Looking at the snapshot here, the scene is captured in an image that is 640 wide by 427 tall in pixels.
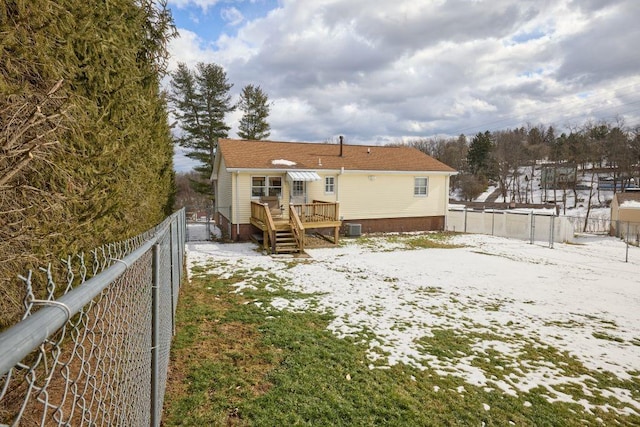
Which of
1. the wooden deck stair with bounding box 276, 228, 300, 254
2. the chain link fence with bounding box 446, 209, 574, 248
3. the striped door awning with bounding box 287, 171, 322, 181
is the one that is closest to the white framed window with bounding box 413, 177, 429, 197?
the chain link fence with bounding box 446, 209, 574, 248

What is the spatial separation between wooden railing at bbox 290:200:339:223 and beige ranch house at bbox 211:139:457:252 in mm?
43

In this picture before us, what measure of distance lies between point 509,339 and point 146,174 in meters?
6.65

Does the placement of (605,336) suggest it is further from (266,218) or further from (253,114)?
(253,114)

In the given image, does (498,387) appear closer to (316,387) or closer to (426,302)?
(316,387)

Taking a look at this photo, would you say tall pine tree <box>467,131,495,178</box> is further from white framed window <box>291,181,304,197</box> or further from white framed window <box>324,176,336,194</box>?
white framed window <box>291,181,304,197</box>

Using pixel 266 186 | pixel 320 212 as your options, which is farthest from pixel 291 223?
pixel 266 186

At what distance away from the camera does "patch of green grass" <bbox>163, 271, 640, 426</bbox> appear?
338 cm

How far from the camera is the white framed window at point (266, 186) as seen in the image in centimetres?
1522

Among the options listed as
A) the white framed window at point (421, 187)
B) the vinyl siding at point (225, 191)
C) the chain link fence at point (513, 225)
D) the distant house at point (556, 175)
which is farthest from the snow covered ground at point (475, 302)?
the distant house at point (556, 175)

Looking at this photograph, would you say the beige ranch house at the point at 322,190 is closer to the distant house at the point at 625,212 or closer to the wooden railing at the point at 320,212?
the wooden railing at the point at 320,212

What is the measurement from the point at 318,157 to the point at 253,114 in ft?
55.7

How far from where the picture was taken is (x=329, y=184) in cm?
1673

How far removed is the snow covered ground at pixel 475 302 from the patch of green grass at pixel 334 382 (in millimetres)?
131

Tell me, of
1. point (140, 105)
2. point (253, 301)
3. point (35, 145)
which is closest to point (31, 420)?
point (35, 145)
